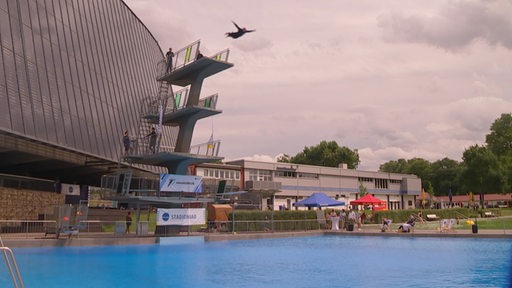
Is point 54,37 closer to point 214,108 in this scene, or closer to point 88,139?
point 88,139

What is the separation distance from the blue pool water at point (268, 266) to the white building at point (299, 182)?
→ 115 ft

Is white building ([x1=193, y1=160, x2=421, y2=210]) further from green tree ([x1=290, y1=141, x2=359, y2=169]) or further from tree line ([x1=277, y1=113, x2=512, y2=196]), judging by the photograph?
green tree ([x1=290, y1=141, x2=359, y2=169])

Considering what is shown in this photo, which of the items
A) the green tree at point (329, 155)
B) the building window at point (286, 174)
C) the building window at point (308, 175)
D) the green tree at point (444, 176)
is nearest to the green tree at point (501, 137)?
the green tree at point (444, 176)

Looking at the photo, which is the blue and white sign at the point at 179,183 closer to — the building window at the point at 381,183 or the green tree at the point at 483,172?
the green tree at the point at 483,172

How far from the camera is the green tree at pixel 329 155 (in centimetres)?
12262

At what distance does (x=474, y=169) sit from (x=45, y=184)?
7315cm

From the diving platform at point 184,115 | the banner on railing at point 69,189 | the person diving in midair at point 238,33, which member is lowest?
the banner on railing at point 69,189

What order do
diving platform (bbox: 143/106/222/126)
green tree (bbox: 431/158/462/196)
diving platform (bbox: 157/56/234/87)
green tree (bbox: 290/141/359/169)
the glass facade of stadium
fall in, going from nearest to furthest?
1. the glass facade of stadium
2. diving platform (bbox: 157/56/234/87)
3. diving platform (bbox: 143/106/222/126)
4. green tree (bbox: 290/141/359/169)
5. green tree (bbox: 431/158/462/196)

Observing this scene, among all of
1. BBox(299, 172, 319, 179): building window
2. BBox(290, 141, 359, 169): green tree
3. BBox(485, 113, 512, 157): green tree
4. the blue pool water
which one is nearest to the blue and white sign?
the blue pool water

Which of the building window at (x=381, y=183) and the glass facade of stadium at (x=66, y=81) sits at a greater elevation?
the glass facade of stadium at (x=66, y=81)

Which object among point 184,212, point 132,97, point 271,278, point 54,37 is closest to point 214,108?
point 184,212

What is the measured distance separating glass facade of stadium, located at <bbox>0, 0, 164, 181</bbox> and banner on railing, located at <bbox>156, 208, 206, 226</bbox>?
781 centimetres

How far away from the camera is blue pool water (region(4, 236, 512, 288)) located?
14.4 meters

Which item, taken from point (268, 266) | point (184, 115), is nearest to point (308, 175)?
point (184, 115)
